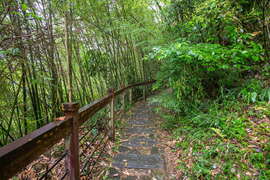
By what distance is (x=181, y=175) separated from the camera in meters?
1.61

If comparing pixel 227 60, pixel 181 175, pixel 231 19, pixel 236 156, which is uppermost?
pixel 231 19

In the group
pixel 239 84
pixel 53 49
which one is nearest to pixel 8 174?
pixel 53 49

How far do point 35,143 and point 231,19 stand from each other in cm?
293

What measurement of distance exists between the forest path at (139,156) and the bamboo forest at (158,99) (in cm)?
1

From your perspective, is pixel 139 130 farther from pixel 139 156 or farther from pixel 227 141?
pixel 227 141

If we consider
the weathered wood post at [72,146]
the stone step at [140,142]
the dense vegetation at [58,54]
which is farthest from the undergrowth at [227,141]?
the dense vegetation at [58,54]

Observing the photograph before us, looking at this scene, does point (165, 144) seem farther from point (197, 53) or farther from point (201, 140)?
point (197, 53)

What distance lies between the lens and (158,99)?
2.78 m

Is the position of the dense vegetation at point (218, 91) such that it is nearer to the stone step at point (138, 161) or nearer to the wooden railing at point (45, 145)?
the stone step at point (138, 161)

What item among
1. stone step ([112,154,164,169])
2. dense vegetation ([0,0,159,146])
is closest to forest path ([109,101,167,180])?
stone step ([112,154,164,169])

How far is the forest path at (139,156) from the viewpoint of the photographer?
1.57m

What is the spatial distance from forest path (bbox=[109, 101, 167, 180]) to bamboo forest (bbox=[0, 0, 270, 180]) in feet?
0.05

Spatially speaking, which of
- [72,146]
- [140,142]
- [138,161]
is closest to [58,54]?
[72,146]

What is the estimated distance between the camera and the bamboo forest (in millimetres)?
1407
